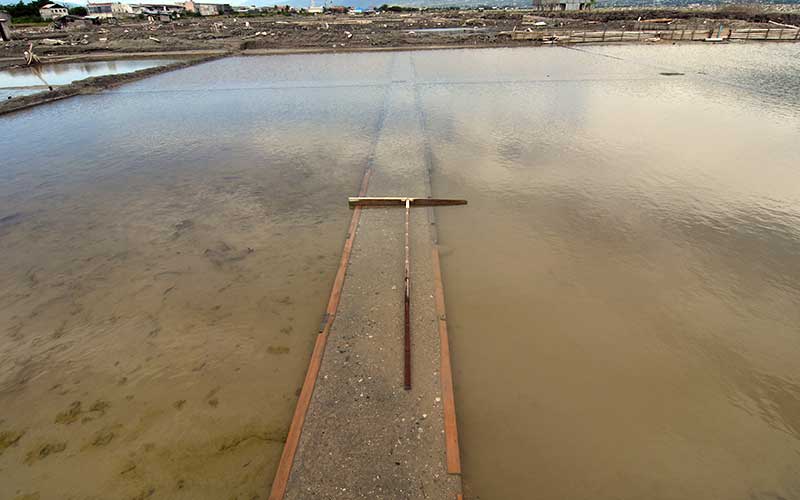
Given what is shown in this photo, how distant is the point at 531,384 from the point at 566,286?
2.09 m

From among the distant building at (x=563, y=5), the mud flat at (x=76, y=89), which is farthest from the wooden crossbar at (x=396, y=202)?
the distant building at (x=563, y=5)

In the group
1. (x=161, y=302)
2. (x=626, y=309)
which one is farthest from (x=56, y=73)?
(x=626, y=309)

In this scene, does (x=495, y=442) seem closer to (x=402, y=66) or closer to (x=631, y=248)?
(x=631, y=248)

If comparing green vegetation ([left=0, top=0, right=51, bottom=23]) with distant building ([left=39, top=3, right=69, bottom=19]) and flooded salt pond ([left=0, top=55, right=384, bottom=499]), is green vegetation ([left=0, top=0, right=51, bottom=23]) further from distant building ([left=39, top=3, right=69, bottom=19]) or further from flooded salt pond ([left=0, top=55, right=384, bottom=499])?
flooded salt pond ([left=0, top=55, right=384, bottom=499])

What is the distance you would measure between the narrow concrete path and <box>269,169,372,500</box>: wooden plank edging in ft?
0.15

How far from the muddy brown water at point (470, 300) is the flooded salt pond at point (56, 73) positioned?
38.1ft

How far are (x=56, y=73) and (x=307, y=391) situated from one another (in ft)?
112

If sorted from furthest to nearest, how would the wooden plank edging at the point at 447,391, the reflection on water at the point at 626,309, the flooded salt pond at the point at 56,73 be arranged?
the flooded salt pond at the point at 56,73
the reflection on water at the point at 626,309
the wooden plank edging at the point at 447,391

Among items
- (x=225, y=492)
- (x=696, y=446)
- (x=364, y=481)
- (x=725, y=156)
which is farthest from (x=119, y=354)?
(x=725, y=156)

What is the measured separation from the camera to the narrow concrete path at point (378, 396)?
140 inches

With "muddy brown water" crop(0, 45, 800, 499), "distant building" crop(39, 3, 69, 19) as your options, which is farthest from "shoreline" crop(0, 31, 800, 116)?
"distant building" crop(39, 3, 69, 19)

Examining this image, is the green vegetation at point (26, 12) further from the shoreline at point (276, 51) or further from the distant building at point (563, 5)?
the distant building at point (563, 5)

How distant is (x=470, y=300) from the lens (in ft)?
19.4

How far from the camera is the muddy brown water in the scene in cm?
396
